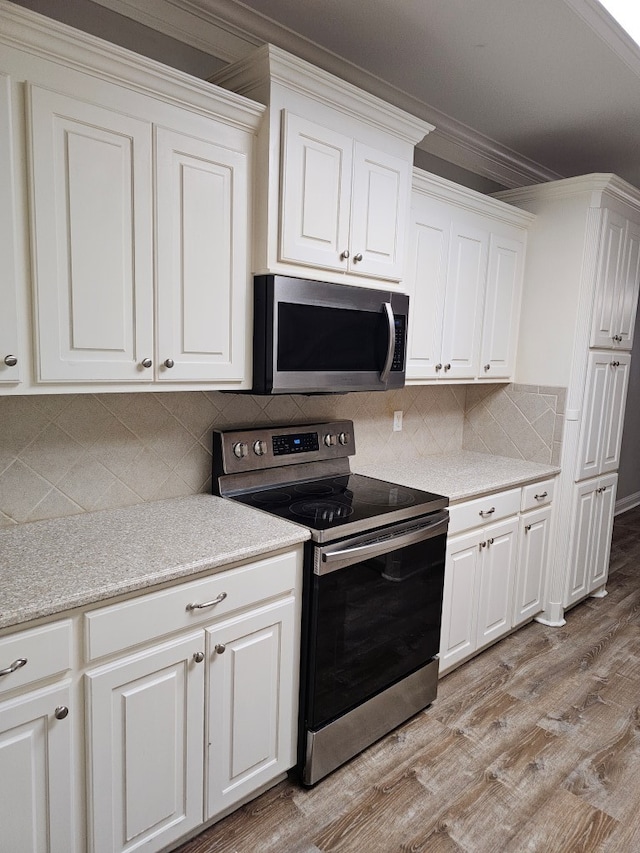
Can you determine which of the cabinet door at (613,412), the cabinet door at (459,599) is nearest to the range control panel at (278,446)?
the cabinet door at (459,599)

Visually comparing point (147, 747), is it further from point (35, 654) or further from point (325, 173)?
point (325, 173)

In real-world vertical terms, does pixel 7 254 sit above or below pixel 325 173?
below

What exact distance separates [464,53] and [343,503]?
183 cm

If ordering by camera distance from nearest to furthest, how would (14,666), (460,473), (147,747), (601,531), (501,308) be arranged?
(14,666) < (147,747) < (460,473) < (501,308) < (601,531)

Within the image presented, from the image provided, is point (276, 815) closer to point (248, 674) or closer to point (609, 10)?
point (248, 674)

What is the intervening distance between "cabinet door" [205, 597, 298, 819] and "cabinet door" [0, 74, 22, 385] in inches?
34.8

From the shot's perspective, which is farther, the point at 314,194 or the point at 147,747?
the point at 314,194

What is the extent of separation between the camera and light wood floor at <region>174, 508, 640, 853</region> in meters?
1.74

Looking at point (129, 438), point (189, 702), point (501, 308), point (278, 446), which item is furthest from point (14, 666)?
point (501, 308)

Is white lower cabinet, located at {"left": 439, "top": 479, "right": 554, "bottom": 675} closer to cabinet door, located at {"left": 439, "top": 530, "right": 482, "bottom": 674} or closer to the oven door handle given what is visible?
cabinet door, located at {"left": 439, "top": 530, "right": 482, "bottom": 674}

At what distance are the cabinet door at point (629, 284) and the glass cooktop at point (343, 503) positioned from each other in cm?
176

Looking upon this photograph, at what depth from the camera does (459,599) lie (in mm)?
2500

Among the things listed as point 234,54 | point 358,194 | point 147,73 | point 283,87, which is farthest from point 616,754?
point 234,54

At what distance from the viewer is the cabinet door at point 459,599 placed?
2.42 meters
